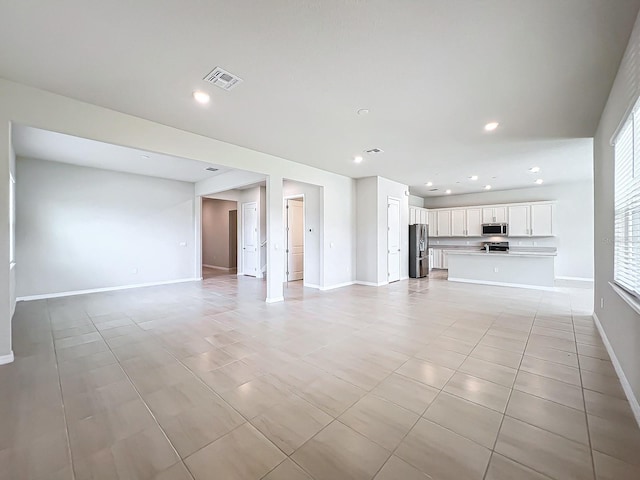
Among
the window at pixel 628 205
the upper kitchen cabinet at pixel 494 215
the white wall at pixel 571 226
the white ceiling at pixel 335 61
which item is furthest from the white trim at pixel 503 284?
the window at pixel 628 205

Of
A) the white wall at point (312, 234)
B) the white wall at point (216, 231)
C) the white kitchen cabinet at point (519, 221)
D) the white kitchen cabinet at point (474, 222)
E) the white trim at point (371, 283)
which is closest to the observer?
the white wall at point (312, 234)

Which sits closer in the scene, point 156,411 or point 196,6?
point 196,6

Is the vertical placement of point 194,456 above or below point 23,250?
below

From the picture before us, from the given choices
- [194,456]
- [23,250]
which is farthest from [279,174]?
[23,250]

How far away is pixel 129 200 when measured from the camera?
22.1 ft

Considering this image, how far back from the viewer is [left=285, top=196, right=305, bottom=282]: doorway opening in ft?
26.1

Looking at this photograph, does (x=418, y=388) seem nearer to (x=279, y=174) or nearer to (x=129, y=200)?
(x=279, y=174)

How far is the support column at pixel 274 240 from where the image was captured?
5293mm

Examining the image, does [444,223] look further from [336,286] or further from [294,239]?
[294,239]

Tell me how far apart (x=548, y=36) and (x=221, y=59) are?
2.70 meters

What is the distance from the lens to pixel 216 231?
11.0 meters

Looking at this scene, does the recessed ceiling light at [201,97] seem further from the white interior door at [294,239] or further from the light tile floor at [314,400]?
the white interior door at [294,239]

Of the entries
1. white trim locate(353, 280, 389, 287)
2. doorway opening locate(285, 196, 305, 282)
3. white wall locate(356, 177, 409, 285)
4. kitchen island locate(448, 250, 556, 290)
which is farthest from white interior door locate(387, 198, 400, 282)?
doorway opening locate(285, 196, 305, 282)

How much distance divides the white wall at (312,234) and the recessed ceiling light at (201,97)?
372cm
